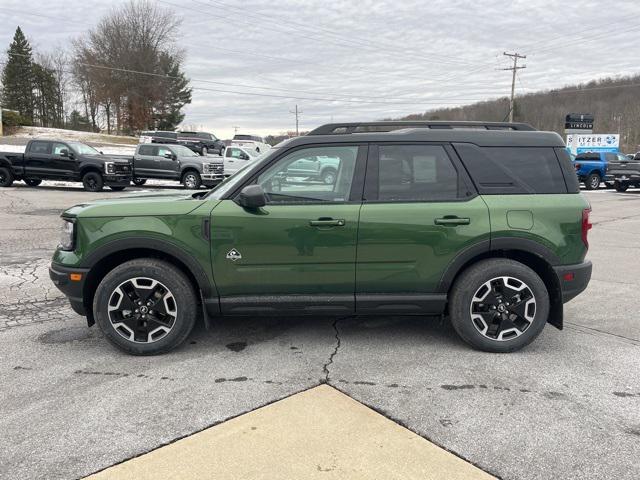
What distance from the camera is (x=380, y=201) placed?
3.81 meters

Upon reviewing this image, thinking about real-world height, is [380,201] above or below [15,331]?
above

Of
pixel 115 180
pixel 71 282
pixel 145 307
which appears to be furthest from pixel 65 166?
pixel 145 307

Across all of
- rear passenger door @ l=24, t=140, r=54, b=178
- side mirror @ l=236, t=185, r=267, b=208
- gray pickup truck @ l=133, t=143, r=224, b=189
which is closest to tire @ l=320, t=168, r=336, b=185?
side mirror @ l=236, t=185, r=267, b=208

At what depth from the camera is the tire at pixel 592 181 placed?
2439 centimetres

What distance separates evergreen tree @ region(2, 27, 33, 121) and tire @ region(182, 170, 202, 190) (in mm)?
52854

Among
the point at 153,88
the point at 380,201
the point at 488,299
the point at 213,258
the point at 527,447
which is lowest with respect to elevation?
the point at 527,447

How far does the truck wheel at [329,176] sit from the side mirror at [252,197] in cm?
55

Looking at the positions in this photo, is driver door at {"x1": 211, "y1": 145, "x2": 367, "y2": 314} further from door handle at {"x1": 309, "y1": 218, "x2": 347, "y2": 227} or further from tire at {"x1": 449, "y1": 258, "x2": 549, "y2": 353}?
tire at {"x1": 449, "y1": 258, "x2": 549, "y2": 353}

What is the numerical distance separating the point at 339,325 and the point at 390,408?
61.5 inches

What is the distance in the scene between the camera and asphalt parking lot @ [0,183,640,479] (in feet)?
8.52

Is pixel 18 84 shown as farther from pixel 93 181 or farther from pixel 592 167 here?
pixel 592 167

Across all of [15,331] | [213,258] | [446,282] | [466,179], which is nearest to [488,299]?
[446,282]

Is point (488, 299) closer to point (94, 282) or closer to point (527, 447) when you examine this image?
point (527, 447)

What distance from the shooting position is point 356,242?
3.75m
